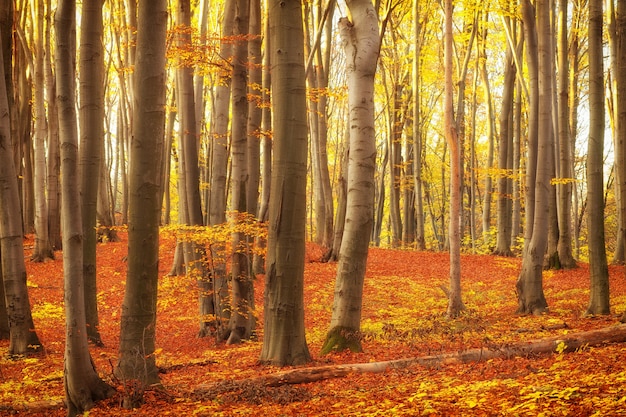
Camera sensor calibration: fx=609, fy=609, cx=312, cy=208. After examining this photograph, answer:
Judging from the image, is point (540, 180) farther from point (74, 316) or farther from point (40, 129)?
point (40, 129)

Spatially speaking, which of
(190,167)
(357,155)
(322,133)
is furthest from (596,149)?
(322,133)

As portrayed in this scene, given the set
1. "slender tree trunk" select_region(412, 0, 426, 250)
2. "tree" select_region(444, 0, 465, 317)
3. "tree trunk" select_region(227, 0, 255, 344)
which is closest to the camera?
"tree trunk" select_region(227, 0, 255, 344)

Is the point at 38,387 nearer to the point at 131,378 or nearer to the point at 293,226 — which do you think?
the point at 131,378

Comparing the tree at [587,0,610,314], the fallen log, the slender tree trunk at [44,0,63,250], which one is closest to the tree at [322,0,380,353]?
the fallen log

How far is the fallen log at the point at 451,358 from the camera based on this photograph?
7.02 metres

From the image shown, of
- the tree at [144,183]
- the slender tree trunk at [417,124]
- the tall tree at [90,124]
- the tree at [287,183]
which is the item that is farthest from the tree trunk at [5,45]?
the slender tree trunk at [417,124]

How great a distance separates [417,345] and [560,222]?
374 inches

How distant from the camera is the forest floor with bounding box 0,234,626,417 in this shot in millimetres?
5355

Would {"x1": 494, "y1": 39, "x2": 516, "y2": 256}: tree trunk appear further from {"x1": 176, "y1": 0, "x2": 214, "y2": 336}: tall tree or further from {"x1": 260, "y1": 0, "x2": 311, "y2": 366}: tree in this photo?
{"x1": 260, "y1": 0, "x2": 311, "y2": 366}: tree

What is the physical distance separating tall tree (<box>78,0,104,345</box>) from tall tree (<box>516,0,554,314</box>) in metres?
7.73

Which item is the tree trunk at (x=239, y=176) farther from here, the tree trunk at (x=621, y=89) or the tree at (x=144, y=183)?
the tree trunk at (x=621, y=89)

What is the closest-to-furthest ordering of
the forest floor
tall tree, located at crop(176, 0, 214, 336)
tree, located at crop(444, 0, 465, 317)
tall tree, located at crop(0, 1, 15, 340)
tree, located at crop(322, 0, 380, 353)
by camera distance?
1. the forest floor
2. tree, located at crop(322, 0, 380, 353)
3. tall tree, located at crop(0, 1, 15, 340)
4. tall tree, located at crop(176, 0, 214, 336)
5. tree, located at crop(444, 0, 465, 317)

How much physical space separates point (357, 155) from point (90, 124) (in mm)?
4033

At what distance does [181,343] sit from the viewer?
11.8 meters
